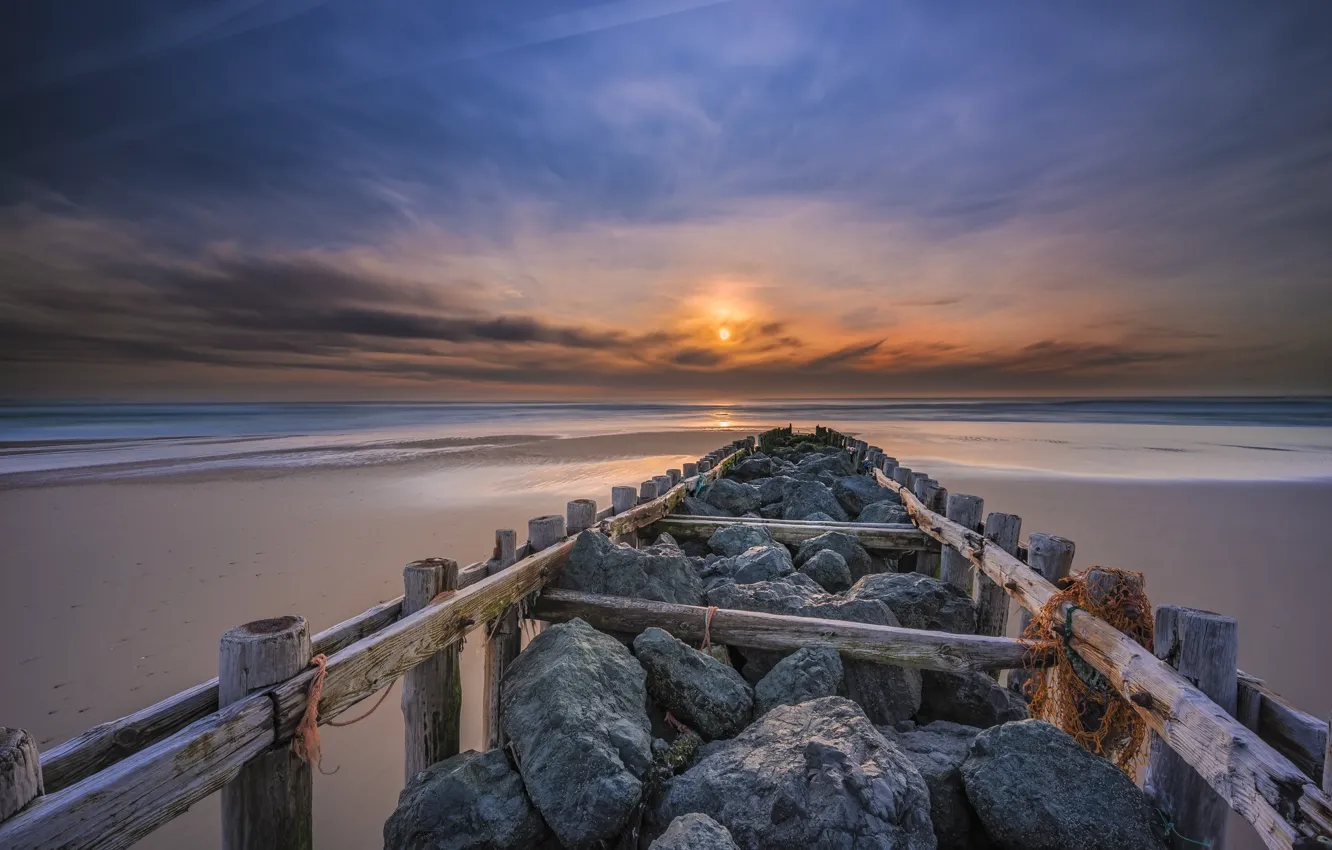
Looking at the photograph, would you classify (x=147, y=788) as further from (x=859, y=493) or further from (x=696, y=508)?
(x=859, y=493)

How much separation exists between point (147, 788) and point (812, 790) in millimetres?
2341

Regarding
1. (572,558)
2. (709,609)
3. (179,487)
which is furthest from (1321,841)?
(179,487)

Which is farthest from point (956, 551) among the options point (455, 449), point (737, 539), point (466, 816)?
point (455, 449)

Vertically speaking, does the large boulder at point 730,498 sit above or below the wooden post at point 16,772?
below

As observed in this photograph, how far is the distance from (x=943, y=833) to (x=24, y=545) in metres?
14.8

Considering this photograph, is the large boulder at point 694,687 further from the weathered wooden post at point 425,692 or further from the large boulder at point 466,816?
the weathered wooden post at point 425,692

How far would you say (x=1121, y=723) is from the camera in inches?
123

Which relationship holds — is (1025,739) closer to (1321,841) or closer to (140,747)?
(1321,841)

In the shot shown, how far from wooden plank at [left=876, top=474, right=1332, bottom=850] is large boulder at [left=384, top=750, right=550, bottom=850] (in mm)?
2760

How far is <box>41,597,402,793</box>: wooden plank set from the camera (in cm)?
188

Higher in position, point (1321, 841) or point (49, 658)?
point (1321, 841)

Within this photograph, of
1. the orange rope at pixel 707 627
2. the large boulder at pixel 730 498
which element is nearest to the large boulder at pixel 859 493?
the large boulder at pixel 730 498

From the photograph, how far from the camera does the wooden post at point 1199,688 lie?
2416 mm

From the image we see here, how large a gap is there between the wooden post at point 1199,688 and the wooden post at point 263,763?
3803 millimetres
